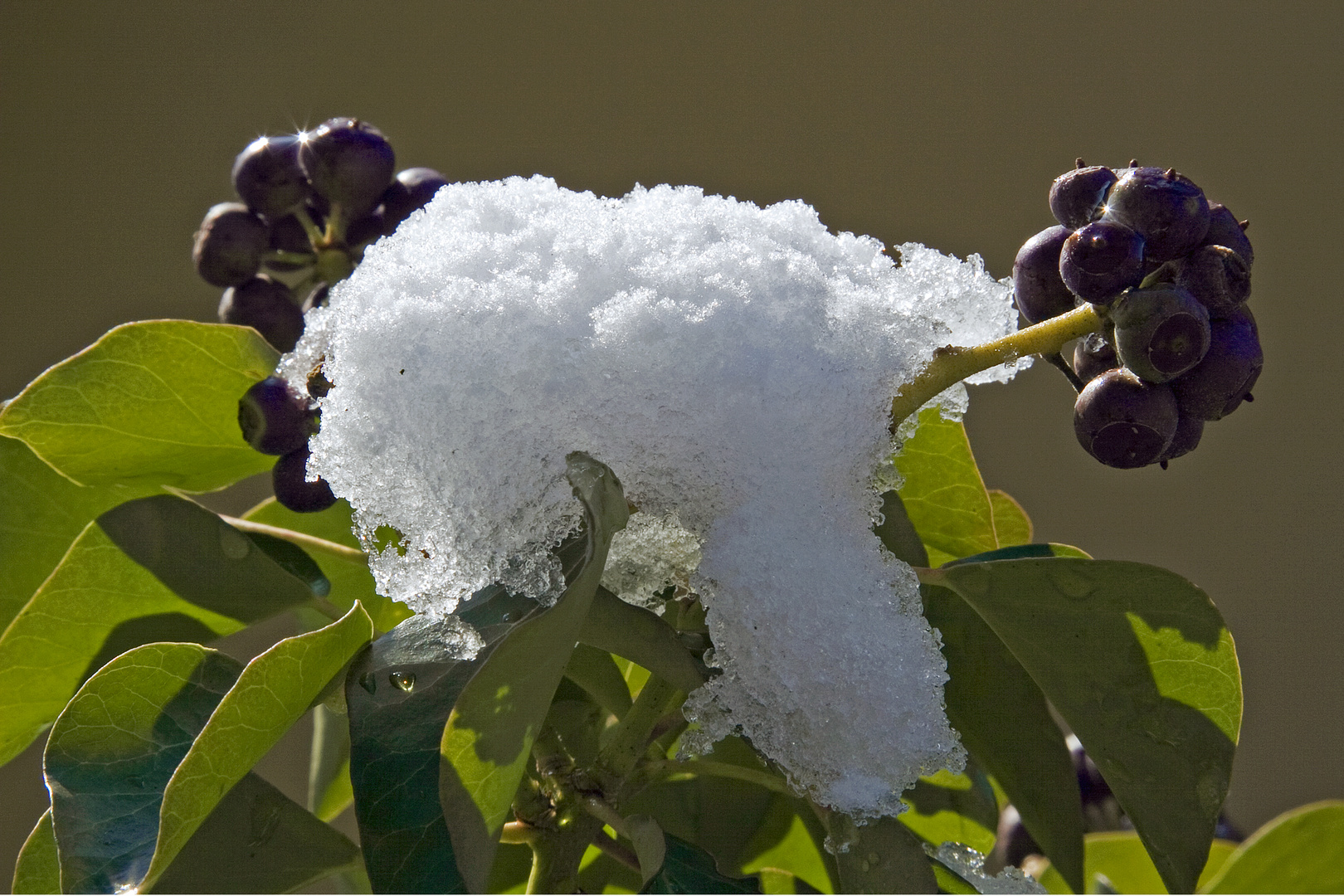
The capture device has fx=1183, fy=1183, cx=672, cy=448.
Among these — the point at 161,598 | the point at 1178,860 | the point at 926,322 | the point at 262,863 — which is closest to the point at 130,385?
the point at 161,598

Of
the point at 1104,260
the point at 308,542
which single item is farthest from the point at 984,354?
the point at 308,542

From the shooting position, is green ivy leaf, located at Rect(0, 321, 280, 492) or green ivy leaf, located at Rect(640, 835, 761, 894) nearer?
green ivy leaf, located at Rect(640, 835, 761, 894)

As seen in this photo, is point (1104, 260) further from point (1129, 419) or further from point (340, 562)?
point (340, 562)

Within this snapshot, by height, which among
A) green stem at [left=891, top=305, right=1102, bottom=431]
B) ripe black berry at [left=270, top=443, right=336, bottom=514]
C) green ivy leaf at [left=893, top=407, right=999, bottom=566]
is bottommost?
ripe black berry at [left=270, top=443, right=336, bottom=514]

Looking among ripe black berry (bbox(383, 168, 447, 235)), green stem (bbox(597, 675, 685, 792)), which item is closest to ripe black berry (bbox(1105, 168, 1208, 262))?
green stem (bbox(597, 675, 685, 792))

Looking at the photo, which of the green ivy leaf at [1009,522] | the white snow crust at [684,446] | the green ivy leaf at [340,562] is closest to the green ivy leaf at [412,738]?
the white snow crust at [684,446]

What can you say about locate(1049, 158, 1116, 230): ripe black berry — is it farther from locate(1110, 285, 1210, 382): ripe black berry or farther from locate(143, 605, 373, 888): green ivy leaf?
locate(143, 605, 373, 888): green ivy leaf

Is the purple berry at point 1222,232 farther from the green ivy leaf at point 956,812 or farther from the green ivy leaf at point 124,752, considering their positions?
the green ivy leaf at point 124,752
